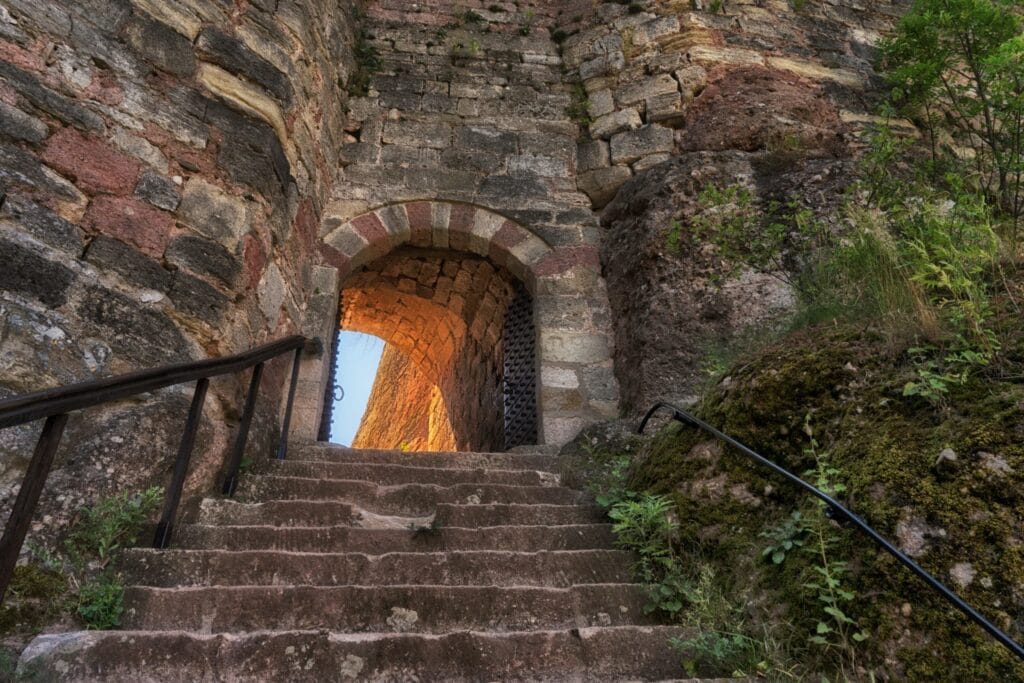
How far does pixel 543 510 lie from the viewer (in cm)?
261

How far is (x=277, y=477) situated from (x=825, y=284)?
2499mm

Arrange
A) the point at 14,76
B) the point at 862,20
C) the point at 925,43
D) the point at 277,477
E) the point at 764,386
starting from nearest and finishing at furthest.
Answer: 1. the point at 764,386
2. the point at 14,76
3. the point at 277,477
4. the point at 925,43
5. the point at 862,20

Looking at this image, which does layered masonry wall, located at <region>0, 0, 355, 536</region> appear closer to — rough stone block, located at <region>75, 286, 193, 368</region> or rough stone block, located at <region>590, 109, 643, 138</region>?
rough stone block, located at <region>75, 286, 193, 368</region>

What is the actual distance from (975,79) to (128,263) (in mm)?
4922

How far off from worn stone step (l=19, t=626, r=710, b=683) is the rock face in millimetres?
5837

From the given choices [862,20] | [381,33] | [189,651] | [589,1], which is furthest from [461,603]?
[862,20]

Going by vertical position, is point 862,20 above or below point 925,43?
above

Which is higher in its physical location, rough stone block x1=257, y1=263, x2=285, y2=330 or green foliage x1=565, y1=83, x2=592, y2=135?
green foliage x1=565, y1=83, x2=592, y2=135

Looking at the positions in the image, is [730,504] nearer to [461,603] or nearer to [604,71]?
[461,603]

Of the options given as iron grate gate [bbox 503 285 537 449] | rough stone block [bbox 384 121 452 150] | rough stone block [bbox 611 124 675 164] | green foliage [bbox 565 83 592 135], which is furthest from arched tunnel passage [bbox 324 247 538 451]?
green foliage [bbox 565 83 592 135]

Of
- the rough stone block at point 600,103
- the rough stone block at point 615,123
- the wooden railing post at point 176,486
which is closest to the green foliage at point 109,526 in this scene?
the wooden railing post at point 176,486

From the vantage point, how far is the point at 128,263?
8.93ft

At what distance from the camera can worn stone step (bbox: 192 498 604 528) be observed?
2.39 metres

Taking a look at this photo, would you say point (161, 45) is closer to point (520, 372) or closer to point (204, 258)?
point (204, 258)
